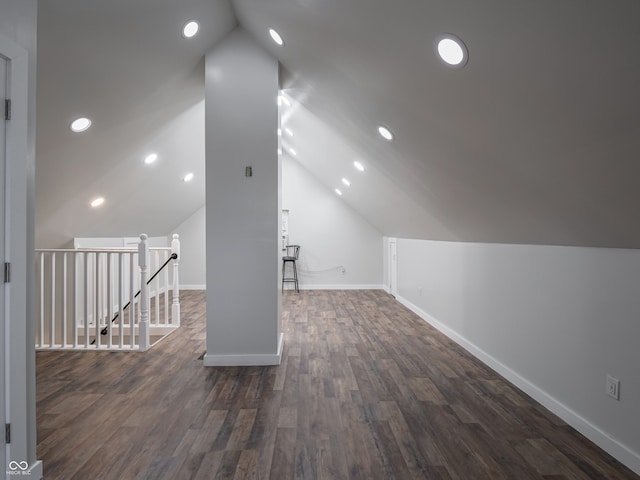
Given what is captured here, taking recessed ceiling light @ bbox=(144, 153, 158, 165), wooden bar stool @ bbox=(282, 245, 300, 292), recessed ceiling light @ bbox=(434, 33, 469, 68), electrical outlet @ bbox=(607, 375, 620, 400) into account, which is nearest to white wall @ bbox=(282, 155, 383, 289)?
wooden bar stool @ bbox=(282, 245, 300, 292)

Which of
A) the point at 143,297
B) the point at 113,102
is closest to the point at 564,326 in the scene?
the point at 143,297

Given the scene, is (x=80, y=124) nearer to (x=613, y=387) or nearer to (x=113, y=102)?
(x=113, y=102)

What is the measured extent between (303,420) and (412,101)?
2.06 meters

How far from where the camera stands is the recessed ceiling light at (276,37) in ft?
10.2

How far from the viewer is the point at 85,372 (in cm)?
330

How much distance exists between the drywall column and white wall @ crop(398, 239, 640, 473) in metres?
1.87

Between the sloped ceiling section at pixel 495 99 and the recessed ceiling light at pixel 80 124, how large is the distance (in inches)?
61.6

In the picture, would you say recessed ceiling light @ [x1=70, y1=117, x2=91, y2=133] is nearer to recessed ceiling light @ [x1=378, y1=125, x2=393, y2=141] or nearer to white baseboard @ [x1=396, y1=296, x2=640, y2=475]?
recessed ceiling light @ [x1=378, y1=125, x2=393, y2=141]

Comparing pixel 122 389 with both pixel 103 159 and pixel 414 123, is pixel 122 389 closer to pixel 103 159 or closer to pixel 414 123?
pixel 103 159

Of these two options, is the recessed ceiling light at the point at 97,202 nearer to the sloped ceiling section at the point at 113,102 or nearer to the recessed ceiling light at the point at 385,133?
the sloped ceiling section at the point at 113,102

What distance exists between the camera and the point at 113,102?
333 cm

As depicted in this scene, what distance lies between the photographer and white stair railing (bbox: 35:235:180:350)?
3.86 m

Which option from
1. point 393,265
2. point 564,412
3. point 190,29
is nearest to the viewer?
point 564,412

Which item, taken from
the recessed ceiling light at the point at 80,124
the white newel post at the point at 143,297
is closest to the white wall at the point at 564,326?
the white newel post at the point at 143,297
